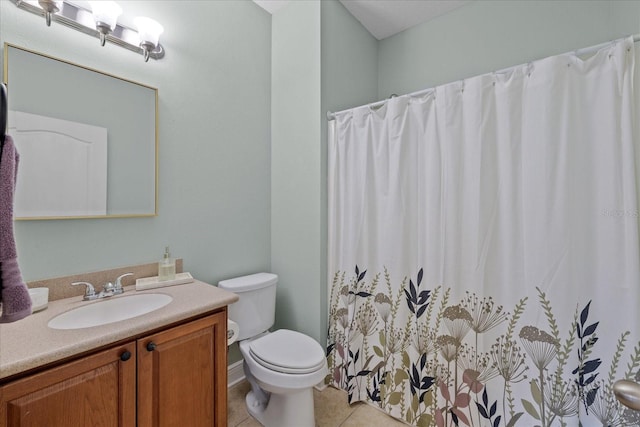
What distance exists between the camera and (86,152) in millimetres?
1323

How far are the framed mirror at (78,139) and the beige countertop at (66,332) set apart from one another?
47 cm

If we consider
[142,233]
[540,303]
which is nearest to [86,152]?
[142,233]

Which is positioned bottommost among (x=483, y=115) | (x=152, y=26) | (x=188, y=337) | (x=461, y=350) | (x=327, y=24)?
(x=461, y=350)

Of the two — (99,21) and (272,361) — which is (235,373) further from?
(99,21)

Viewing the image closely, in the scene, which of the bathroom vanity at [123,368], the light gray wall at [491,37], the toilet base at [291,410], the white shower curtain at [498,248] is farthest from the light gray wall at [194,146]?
the light gray wall at [491,37]

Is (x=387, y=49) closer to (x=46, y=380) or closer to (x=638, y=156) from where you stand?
(x=638, y=156)

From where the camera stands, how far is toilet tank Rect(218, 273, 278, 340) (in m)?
1.71

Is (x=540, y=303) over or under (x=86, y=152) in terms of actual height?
under

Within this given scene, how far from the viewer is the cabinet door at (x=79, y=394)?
2.53ft

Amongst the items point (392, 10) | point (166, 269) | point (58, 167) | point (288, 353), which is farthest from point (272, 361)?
point (392, 10)

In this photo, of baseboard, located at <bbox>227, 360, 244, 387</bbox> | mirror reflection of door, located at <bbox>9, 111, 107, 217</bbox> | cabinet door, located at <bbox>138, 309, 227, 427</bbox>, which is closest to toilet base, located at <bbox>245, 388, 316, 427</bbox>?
cabinet door, located at <bbox>138, 309, 227, 427</bbox>

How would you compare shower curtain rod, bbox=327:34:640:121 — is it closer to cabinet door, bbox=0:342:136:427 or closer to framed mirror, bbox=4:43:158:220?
framed mirror, bbox=4:43:158:220

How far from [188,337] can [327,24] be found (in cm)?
208

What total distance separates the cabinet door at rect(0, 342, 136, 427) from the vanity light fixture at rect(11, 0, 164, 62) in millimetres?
1397
